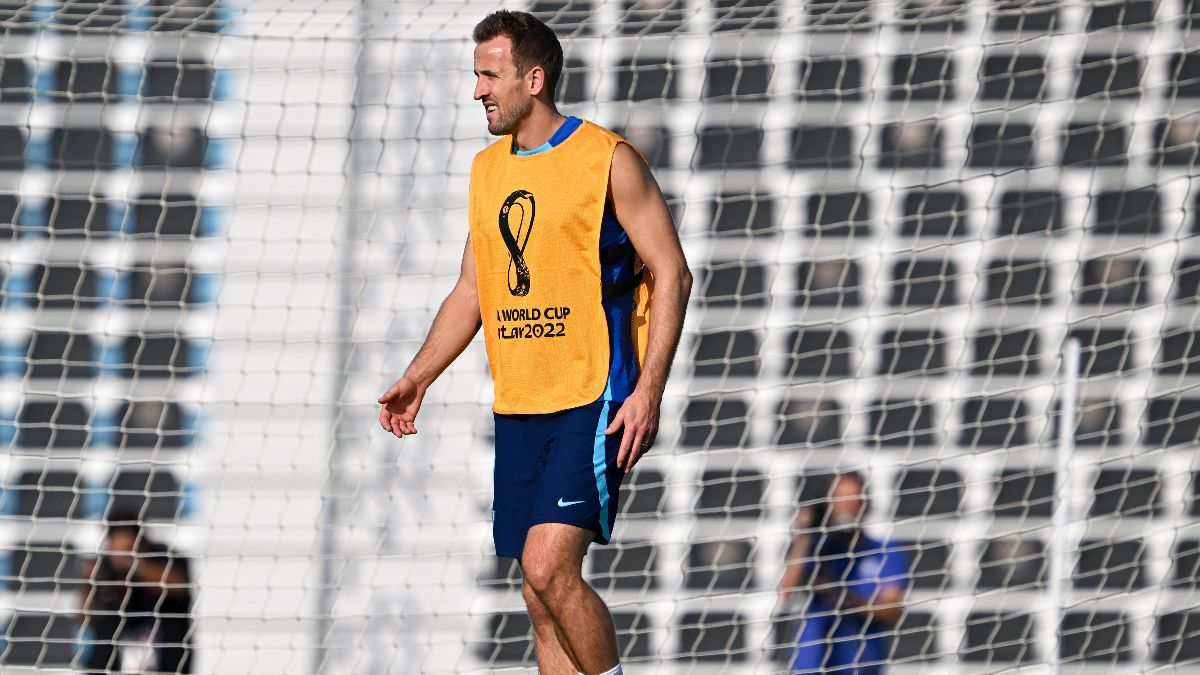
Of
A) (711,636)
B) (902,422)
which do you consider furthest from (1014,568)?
(711,636)

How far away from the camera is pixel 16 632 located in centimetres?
624

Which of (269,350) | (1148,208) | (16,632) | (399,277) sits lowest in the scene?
(16,632)

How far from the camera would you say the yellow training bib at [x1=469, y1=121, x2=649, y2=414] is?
8.55ft

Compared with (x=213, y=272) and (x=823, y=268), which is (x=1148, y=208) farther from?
(x=213, y=272)

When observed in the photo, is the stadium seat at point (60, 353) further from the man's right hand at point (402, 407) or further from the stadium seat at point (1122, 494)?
the stadium seat at point (1122, 494)

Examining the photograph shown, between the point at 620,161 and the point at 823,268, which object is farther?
the point at 823,268

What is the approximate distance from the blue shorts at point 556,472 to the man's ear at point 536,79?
0.59m

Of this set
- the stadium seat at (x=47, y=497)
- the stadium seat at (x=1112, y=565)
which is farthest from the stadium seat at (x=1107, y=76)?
the stadium seat at (x=47, y=497)

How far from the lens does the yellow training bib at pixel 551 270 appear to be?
2607 mm

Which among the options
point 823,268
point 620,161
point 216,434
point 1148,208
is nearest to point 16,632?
point 216,434

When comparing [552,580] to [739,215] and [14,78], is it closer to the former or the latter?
[739,215]

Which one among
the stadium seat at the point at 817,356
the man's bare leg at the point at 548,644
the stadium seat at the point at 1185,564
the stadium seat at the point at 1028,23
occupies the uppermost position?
the stadium seat at the point at 1028,23

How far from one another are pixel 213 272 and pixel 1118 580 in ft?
13.0

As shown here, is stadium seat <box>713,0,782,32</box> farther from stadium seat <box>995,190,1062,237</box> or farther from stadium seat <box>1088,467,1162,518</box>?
stadium seat <box>1088,467,1162,518</box>
